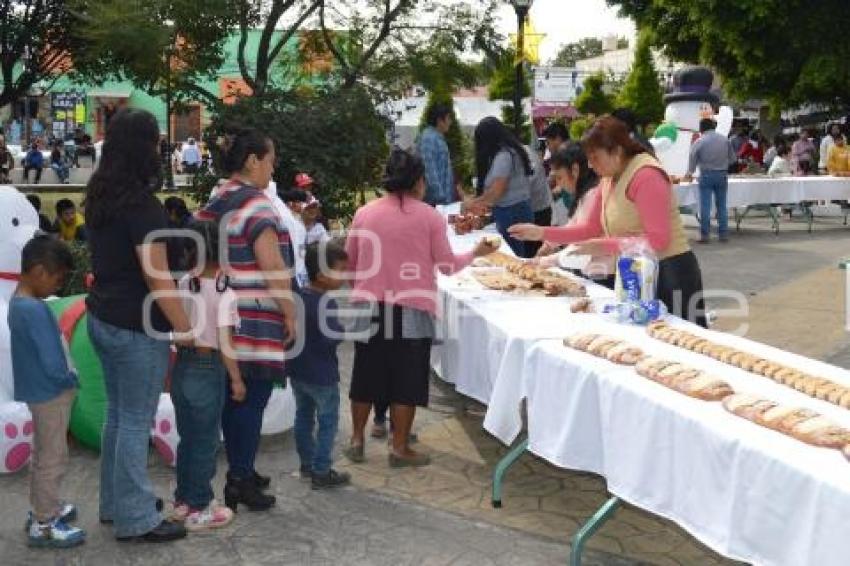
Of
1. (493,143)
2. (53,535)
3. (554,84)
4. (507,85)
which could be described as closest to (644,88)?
(554,84)

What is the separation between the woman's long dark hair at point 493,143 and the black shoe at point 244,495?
3719 mm

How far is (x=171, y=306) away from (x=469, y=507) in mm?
1653

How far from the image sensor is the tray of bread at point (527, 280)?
16.7 feet

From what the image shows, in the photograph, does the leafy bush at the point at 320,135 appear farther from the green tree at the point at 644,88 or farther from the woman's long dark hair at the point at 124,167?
the green tree at the point at 644,88

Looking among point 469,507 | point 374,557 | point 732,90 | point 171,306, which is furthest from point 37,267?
point 732,90

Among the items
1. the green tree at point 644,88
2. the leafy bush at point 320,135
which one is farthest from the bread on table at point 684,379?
the green tree at point 644,88

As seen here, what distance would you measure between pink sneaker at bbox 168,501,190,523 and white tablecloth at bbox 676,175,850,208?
10993 mm

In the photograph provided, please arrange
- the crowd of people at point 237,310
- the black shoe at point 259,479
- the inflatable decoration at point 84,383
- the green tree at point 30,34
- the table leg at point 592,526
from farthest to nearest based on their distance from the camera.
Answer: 1. the green tree at point 30,34
2. the inflatable decoration at point 84,383
3. the black shoe at point 259,479
4. the crowd of people at point 237,310
5. the table leg at point 592,526

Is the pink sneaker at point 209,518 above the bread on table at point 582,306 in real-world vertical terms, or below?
below

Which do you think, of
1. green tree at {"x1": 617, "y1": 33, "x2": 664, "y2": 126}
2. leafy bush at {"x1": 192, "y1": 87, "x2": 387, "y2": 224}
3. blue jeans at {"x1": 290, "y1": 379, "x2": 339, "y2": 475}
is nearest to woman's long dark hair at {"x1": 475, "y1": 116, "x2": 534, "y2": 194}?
leafy bush at {"x1": 192, "y1": 87, "x2": 387, "y2": 224}

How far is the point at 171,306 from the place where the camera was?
3633 mm

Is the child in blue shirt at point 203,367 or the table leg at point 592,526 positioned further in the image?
the child in blue shirt at point 203,367

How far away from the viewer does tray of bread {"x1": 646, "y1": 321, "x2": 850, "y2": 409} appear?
3176 millimetres

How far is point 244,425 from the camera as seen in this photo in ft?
13.8
